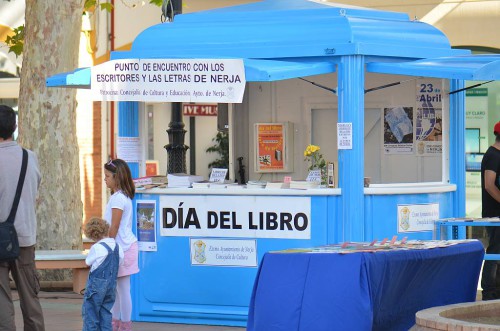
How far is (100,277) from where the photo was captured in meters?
9.27

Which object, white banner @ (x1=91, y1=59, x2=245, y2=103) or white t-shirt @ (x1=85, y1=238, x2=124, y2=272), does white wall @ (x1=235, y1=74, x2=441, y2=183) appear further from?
white t-shirt @ (x1=85, y1=238, x2=124, y2=272)

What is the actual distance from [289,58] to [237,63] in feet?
3.50

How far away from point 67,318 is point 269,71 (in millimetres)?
3469

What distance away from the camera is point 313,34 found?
433 inches

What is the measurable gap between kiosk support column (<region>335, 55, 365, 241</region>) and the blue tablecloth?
194 cm

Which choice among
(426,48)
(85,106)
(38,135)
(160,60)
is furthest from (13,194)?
(85,106)

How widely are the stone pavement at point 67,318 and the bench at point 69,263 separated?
0.21 metres

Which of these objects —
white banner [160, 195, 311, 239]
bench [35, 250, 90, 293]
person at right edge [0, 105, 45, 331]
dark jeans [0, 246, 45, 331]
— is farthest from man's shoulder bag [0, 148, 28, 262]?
bench [35, 250, 90, 293]

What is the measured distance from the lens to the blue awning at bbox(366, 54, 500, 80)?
10.3 meters

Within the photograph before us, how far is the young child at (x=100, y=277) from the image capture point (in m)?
9.27

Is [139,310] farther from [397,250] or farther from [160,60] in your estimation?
[397,250]

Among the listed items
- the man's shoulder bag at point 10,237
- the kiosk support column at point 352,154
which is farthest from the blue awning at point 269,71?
the man's shoulder bag at point 10,237

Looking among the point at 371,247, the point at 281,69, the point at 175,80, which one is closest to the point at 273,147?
the point at 281,69

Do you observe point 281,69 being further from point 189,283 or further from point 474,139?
point 474,139
